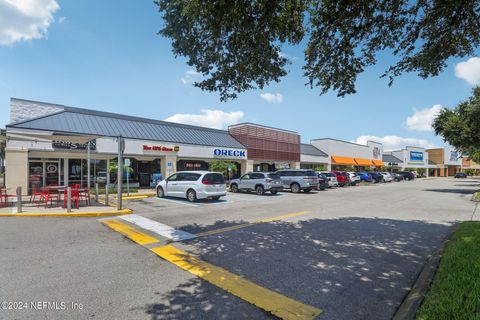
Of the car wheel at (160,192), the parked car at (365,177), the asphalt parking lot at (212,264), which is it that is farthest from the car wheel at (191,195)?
the parked car at (365,177)

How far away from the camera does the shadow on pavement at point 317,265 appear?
3766 mm

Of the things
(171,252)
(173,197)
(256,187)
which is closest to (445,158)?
(256,187)

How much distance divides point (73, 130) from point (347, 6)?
20657mm

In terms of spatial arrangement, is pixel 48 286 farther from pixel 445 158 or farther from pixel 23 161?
pixel 445 158

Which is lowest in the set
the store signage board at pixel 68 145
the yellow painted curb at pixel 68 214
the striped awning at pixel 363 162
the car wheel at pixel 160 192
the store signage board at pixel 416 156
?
the yellow painted curb at pixel 68 214

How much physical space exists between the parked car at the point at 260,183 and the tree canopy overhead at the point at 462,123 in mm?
17176

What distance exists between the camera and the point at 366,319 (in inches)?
138

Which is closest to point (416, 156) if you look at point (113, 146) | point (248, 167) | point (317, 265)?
point (248, 167)

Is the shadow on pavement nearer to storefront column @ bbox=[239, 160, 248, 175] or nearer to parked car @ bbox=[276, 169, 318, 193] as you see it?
parked car @ bbox=[276, 169, 318, 193]

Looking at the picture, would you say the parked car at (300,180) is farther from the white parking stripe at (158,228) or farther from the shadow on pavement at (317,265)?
the white parking stripe at (158,228)

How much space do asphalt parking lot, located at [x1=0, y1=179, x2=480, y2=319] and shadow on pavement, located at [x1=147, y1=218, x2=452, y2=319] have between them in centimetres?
2

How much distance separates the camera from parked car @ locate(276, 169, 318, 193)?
2232 cm

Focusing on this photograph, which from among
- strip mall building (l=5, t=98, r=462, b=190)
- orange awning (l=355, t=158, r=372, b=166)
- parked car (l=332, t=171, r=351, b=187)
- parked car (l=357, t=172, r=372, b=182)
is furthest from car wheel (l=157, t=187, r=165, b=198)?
orange awning (l=355, t=158, r=372, b=166)

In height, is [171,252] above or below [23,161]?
below
